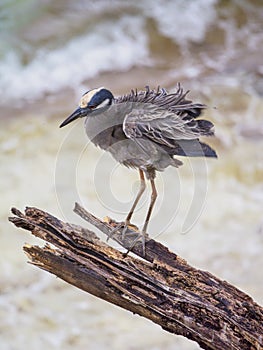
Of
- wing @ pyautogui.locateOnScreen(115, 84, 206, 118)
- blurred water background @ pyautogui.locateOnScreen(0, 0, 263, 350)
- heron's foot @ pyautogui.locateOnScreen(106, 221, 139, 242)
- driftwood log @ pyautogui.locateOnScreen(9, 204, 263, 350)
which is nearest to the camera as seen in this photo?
driftwood log @ pyautogui.locateOnScreen(9, 204, 263, 350)

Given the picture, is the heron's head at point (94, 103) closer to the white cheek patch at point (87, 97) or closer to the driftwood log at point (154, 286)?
the white cheek patch at point (87, 97)

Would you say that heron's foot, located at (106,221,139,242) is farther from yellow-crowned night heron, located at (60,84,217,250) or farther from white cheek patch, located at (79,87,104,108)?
white cheek patch, located at (79,87,104,108)

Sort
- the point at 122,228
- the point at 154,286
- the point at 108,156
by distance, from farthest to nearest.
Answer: the point at 108,156
the point at 122,228
the point at 154,286

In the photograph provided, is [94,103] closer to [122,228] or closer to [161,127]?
[161,127]

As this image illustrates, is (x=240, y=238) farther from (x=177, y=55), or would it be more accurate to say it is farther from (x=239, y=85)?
(x=177, y=55)

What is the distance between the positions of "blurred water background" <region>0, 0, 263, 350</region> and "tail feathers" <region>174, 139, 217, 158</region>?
0.39 metres

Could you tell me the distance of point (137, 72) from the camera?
672 cm

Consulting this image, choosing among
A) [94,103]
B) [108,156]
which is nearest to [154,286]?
[94,103]

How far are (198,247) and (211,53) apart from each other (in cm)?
323

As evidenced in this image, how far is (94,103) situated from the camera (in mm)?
2064

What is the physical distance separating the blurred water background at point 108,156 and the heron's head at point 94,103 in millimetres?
433

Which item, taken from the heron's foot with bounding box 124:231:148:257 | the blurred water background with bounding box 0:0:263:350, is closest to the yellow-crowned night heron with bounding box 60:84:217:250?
the heron's foot with bounding box 124:231:148:257

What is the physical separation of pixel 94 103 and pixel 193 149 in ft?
1.08

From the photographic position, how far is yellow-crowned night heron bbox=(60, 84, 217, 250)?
2074mm
